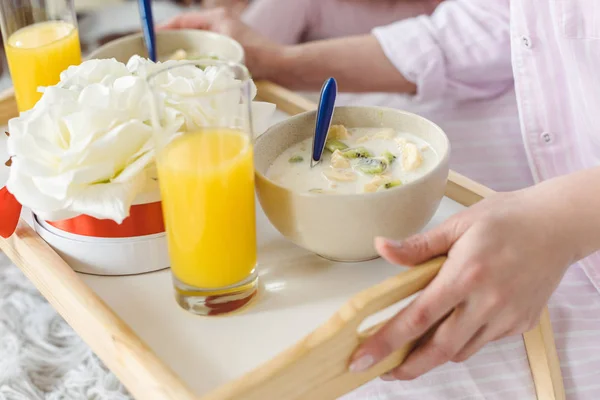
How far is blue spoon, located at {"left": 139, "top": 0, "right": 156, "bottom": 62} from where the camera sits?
3.65 ft

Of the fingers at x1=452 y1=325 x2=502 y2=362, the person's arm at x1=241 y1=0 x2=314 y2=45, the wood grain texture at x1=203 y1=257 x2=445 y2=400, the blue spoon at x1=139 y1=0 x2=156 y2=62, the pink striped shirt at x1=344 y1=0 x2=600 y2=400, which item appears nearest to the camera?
the wood grain texture at x1=203 y1=257 x2=445 y2=400

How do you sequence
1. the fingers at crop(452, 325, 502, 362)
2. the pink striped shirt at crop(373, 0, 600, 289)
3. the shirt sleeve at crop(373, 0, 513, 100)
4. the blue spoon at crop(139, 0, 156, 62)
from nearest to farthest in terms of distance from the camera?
the fingers at crop(452, 325, 502, 362) < the pink striped shirt at crop(373, 0, 600, 289) < the blue spoon at crop(139, 0, 156, 62) < the shirt sleeve at crop(373, 0, 513, 100)

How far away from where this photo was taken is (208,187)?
646 mm

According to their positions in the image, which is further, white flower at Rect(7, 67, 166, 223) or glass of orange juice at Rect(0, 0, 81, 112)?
glass of orange juice at Rect(0, 0, 81, 112)

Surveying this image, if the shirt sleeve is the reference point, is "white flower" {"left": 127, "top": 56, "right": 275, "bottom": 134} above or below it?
above

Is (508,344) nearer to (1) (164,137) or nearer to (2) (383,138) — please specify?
(2) (383,138)

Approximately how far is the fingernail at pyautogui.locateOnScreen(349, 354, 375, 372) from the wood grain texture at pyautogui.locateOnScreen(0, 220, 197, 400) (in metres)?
0.15

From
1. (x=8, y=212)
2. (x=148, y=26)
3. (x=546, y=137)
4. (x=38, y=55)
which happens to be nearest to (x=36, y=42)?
(x=38, y=55)

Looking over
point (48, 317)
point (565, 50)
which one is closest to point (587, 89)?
point (565, 50)

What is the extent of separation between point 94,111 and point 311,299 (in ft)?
0.92

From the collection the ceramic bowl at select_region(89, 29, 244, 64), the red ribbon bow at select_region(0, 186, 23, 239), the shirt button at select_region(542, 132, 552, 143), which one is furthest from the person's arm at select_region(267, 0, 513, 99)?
the red ribbon bow at select_region(0, 186, 23, 239)

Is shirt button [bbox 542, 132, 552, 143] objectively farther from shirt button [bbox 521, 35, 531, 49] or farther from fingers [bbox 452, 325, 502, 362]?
fingers [bbox 452, 325, 502, 362]

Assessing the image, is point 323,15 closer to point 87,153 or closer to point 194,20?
point 194,20

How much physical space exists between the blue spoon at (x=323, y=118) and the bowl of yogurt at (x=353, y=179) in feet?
0.04
